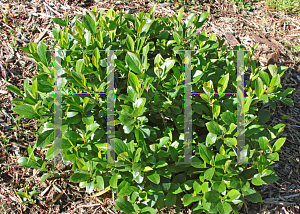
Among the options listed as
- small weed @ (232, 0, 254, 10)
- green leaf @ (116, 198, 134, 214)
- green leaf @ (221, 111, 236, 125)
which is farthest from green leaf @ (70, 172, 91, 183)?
small weed @ (232, 0, 254, 10)

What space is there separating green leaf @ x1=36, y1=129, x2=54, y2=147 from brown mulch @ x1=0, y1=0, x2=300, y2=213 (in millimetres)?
915

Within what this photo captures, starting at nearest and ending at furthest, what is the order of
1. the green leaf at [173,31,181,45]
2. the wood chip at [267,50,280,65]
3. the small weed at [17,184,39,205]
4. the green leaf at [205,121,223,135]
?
the green leaf at [205,121,223,135] → the green leaf at [173,31,181,45] → the small weed at [17,184,39,205] → the wood chip at [267,50,280,65]

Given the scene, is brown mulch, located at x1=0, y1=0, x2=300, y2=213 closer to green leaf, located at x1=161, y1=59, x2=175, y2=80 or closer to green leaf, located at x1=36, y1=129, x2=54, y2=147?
green leaf, located at x1=36, y1=129, x2=54, y2=147

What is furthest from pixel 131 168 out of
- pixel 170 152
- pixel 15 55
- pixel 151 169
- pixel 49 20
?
pixel 49 20

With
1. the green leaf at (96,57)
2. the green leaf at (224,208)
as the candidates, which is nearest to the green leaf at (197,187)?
the green leaf at (224,208)

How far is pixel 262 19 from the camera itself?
3.85m

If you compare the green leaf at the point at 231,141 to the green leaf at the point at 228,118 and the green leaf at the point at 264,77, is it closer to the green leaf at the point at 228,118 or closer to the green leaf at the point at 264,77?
the green leaf at the point at 228,118

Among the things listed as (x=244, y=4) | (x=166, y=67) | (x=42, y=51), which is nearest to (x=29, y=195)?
(x=42, y=51)

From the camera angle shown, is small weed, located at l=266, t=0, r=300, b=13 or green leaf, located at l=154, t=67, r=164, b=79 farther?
small weed, located at l=266, t=0, r=300, b=13

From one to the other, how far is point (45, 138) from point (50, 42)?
6.82 feet

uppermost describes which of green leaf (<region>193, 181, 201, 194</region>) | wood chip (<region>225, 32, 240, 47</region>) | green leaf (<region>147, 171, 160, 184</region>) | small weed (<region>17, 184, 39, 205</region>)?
wood chip (<region>225, 32, 240, 47</region>)

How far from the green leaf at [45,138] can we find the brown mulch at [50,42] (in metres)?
0.92

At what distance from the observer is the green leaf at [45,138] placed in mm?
1756

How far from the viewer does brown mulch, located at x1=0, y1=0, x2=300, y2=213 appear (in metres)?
2.45
